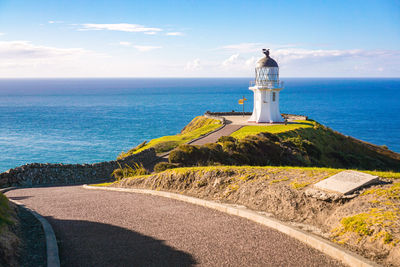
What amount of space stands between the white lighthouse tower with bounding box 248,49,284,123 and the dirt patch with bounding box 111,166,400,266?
118 ft

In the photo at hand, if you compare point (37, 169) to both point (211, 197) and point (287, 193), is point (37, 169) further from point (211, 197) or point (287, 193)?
point (287, 193)

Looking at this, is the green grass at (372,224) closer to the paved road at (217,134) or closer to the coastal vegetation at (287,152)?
the coastal vegetation at (287,152)

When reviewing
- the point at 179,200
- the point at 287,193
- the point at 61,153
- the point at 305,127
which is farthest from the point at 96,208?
the point at 61,153

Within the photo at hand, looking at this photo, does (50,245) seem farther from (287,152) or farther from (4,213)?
(287,152)

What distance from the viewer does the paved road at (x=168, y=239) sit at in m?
7.46

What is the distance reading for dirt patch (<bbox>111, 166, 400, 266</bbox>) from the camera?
7.46m

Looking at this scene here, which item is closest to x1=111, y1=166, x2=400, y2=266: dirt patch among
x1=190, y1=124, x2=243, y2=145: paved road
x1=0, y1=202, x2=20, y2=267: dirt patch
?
x1=0, y1=202, x2=20, y2=267: dirt patch

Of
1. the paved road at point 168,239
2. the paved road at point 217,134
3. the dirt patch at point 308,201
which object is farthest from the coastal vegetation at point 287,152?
the paved road at point 168,239

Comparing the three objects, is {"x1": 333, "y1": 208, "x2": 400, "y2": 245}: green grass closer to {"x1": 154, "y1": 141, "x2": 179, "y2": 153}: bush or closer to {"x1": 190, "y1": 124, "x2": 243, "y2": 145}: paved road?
{"x1": 190, "y1": 124, "x2": 243, "y2": 145}: paved road

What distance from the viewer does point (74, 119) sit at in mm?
108125

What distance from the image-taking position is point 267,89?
48.4 metres

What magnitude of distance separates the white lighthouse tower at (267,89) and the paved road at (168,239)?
3846cm

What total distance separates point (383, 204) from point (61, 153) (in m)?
59.6

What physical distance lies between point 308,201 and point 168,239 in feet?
13.2
